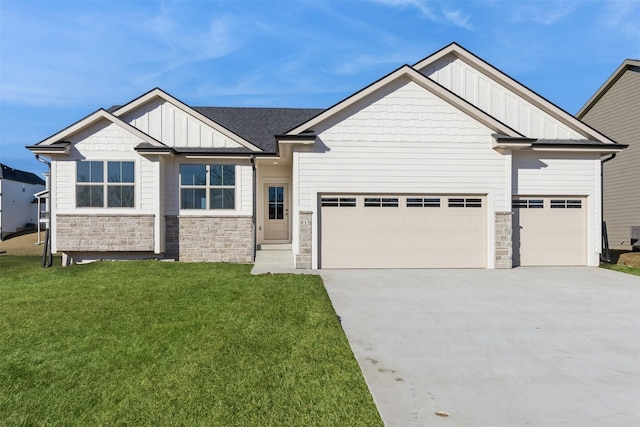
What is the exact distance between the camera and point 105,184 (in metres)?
11.7

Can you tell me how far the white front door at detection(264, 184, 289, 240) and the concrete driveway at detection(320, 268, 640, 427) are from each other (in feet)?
20.8

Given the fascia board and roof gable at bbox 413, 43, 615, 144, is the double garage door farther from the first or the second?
roof gable at bbox 413, 43, 615, 144

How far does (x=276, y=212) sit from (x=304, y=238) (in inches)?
158

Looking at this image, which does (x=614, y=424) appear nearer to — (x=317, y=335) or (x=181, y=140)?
(x=317, y=335)

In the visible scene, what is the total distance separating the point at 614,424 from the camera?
3059 mm

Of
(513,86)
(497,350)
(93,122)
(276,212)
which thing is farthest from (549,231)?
(93,122)

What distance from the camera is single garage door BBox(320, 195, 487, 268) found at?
1106cm

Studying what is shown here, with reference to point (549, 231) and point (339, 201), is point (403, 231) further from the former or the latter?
point (549, 231)

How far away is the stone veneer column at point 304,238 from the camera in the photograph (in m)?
10.8

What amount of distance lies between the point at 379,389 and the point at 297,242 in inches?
299

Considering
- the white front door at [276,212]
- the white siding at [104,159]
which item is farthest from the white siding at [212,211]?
the white front door at [276,212]

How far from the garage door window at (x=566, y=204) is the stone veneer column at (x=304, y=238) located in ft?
25.7

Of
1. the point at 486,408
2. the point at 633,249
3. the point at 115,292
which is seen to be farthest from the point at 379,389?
the point at 633,249

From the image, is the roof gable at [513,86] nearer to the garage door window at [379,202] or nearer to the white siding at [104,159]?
the garage door window at [379,202]
